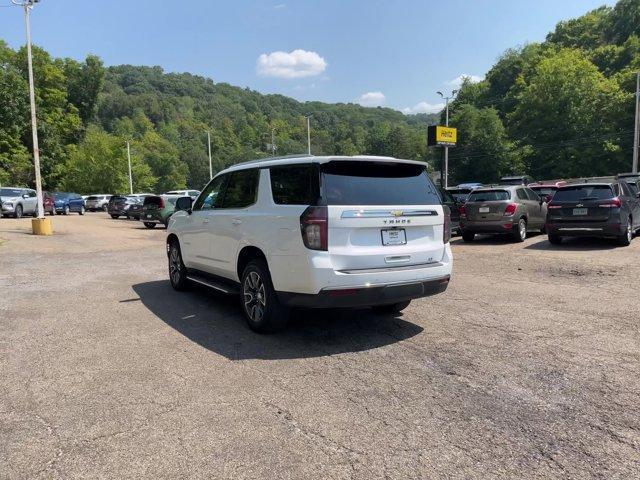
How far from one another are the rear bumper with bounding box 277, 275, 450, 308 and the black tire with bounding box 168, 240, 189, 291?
3.46 meters

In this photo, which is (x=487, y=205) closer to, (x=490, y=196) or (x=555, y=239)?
(x=490, y=196)

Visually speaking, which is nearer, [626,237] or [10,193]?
[626,237]

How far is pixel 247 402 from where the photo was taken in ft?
12.7

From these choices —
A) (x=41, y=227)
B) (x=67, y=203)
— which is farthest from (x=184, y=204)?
(x=67, y=203)

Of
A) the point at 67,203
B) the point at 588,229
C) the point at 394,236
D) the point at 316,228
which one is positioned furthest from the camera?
the point at 67,203

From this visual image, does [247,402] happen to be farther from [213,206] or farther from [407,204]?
Result: [213,206]

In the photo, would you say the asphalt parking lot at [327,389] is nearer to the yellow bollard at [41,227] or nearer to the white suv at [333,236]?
the white suv at [333,236]

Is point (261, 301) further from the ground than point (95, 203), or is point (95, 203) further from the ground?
point (95, 203)

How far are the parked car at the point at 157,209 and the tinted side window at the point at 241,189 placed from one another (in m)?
17.8

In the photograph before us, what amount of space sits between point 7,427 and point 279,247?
9.02 feet

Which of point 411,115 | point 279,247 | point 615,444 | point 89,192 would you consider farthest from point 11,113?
point 411,115

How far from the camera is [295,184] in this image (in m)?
5.31

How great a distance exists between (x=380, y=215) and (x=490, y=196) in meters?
10.4

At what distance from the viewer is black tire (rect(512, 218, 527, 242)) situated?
14.2 meters
